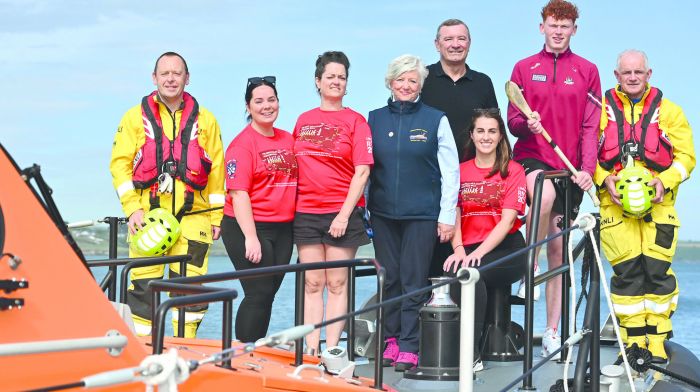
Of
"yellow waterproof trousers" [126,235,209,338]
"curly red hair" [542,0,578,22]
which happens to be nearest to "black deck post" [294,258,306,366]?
"yellow waterproof trousers" [126,235,209,338]

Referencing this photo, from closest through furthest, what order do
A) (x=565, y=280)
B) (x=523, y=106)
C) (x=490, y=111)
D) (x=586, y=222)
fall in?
(x=586, y=222)
(x=565, y=280)
(x=490, y=111)
(x=523, y=106)

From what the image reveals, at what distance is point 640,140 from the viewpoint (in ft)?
23.4

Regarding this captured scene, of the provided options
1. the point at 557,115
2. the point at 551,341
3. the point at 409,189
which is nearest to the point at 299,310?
the point at 409,189

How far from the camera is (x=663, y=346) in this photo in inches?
284

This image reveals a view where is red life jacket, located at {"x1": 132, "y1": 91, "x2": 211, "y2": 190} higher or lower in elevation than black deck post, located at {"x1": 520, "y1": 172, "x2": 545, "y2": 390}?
higher

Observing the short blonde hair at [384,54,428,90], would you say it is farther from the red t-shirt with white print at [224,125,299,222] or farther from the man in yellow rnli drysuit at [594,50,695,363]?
the man in yellow rnli drysuit at [594,50,695,363]

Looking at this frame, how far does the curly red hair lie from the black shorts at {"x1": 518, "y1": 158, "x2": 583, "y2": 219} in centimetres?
99

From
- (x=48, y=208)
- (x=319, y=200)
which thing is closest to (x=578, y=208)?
(x=319, y=200)

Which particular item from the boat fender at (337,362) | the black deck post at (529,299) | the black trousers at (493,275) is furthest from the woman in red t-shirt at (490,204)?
the boat fender at (337,362)

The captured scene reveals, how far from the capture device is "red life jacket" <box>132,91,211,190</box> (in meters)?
6.92

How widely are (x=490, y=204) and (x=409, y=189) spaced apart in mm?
571

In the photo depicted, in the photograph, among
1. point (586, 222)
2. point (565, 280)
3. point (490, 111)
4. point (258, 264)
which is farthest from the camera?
point (490, 111)

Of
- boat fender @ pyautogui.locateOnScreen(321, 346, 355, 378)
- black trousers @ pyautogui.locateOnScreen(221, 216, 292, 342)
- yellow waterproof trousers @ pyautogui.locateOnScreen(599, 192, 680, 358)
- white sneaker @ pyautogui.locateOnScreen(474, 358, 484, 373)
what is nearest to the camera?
boat fender @ pyautogui.locateOnScreen(321, 346, 355, 378)

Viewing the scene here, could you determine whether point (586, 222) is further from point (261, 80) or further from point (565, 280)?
point (261, 80)
